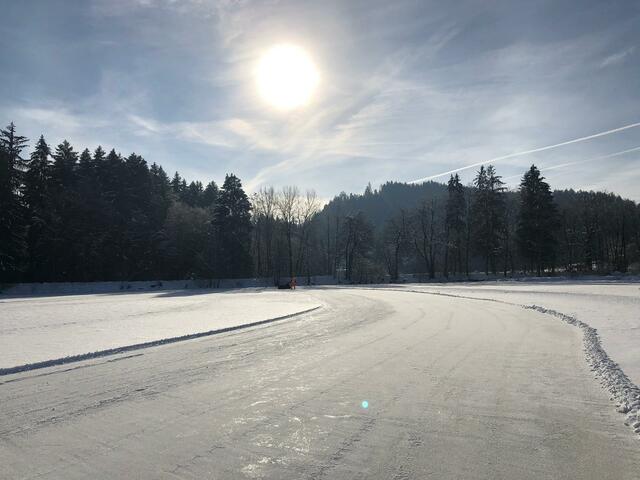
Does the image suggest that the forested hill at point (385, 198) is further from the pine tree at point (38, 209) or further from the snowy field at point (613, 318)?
the snowy field at point (613, 318)

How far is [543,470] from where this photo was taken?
13.3 feet

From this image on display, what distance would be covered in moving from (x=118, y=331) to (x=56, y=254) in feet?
142

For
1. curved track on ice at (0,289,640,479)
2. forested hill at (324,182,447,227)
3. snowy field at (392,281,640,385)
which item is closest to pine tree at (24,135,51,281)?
curved track on ice at (0,289,640,479)

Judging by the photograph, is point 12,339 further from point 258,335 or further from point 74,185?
point 74,185

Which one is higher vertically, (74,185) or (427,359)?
(74,185)

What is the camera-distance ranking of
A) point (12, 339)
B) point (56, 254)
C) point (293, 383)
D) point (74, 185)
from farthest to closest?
point (74, 185)
point (56, 254)
point (12, 339)
point (293, 383)

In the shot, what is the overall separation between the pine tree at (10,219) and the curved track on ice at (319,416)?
45.2 meters

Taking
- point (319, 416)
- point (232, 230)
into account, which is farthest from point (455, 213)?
point (319, 416)

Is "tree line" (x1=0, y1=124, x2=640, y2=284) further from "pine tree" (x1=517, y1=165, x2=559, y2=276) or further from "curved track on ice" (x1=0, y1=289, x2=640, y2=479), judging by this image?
"curved track on ice" (x1=0, y1=289, x2=640, y2=479)

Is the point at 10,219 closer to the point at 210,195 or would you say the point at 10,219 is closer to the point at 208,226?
the point at 208,226

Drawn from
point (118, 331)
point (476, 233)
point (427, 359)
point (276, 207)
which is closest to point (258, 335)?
point (118, 331)

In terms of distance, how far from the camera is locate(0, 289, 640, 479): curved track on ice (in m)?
4.14

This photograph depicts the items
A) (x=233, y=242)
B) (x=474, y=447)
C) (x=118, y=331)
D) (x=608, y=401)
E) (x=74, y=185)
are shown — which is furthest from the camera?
(x=233, y=242)

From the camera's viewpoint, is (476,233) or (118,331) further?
(476,233)
